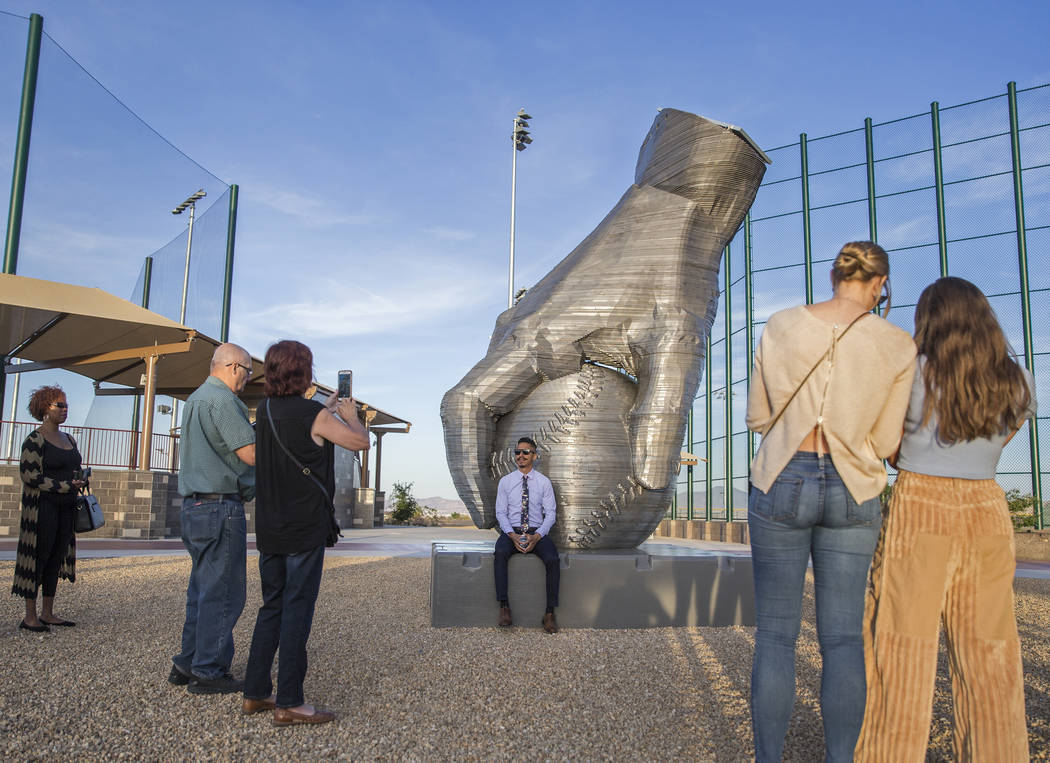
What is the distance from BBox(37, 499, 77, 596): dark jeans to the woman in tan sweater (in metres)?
4.35

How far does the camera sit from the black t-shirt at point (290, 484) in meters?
2.89

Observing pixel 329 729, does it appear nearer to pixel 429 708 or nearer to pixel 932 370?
pixel 429 708

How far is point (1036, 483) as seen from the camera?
12594 millimetres

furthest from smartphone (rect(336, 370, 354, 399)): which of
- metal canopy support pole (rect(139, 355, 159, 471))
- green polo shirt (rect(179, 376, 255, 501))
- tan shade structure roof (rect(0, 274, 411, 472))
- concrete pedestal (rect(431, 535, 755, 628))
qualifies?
metal canopy support pole (rect(139, 355, 159, 471))

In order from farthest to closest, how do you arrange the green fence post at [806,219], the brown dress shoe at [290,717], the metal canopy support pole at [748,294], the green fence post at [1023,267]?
1. the metal canopy support pole at [748,294]
2. the green fence post at [806,219]
3. the green fence post at [1023,267]
4. the brown dress shoe at [290,717]

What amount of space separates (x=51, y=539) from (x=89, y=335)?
9770mm

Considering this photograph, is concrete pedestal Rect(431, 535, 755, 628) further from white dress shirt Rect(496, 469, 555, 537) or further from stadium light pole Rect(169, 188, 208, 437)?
stadium light pole Rect(169, 188, 208, 437)

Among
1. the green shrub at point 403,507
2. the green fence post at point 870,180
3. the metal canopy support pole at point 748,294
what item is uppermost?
the green fence post at point 870,180

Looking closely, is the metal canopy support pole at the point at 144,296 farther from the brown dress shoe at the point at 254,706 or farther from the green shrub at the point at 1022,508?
the green shrub at the point at 1022,508

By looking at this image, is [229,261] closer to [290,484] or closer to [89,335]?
[89,335]

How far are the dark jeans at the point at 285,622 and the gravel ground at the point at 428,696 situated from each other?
0.47 ft

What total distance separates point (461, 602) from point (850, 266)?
11.1 feet

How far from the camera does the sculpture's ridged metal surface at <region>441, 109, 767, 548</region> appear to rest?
4.93 m

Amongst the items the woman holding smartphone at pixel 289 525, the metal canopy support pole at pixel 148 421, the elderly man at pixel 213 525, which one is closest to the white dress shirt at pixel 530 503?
the elderly man at pixel 213 525
